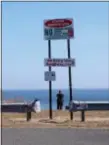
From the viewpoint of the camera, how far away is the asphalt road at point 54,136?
16394 mm

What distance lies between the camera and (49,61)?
2761 cm

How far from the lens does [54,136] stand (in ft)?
59.2

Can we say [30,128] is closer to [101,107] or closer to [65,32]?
[101,107]

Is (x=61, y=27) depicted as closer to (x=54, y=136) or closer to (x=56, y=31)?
(x=56, y=31)

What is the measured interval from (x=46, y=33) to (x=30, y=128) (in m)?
8.41

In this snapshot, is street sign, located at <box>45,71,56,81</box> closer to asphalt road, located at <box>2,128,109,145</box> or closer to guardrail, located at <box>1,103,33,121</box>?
guardrail, located at <box>1,103,33,121</box>

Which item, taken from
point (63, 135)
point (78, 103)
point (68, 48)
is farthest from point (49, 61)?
point (63, 135)

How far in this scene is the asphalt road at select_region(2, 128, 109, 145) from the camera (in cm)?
1639

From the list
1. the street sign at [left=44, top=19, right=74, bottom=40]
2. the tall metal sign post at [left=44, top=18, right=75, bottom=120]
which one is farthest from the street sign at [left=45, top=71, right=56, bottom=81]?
the street sign at [left=44, top=19, right=74, bottom=40]

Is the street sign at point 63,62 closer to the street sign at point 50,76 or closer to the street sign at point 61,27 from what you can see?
the street sign at point 50,76

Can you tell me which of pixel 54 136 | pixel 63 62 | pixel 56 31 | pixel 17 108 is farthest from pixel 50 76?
pixel 54 136

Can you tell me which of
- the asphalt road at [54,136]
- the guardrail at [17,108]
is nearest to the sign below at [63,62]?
the guardrail at [17,108]

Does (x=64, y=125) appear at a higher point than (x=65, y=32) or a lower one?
lower

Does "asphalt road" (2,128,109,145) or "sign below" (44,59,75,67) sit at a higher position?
"sign below" (44,59,75,67)
